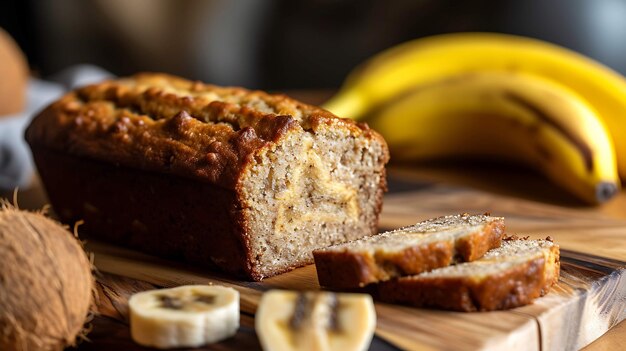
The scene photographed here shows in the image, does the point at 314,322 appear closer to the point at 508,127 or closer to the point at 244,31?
the point at 508,127

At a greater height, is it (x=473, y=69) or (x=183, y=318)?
(x=473, y=69)

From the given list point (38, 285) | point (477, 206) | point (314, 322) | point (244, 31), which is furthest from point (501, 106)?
point (244, 31)

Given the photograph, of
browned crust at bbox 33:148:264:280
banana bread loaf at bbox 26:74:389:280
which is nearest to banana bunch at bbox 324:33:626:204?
banana bread loaf at bbox 26:74:389:280

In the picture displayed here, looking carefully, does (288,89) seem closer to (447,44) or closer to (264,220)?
(447,44)

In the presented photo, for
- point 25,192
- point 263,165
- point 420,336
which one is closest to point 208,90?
point 263,165

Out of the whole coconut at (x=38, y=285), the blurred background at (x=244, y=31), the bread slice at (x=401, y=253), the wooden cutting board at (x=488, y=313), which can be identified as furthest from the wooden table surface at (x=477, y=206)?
the blurred background at (x=244, y=31)
